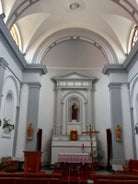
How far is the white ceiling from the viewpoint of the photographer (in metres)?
8.82

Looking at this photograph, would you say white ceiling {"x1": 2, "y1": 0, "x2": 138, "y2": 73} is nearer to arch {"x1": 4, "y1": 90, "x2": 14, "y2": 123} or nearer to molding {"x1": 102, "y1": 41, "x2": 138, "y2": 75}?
molding {"x1": 102, "y1": 41, "x2": 138, "y2": 75}

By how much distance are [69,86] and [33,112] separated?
3281mm

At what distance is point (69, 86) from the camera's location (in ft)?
41.2

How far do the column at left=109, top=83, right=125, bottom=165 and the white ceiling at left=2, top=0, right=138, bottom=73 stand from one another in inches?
67.9


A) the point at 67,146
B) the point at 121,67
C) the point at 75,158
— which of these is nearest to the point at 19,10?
the point at 121,67

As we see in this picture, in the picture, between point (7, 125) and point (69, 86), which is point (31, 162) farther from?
point (69, 86)

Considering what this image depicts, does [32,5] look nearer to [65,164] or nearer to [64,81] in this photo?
[64,81]

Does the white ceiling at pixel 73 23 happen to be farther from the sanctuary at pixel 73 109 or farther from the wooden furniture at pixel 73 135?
the wooden furniture at pixel 73 135

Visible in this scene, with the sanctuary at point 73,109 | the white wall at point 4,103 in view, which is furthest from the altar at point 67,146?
the white wall at point 4,103

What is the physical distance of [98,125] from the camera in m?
12.0

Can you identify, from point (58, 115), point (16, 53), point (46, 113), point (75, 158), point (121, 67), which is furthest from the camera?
point (46, 113)

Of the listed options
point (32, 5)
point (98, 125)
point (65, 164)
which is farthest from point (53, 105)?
point (32, 5)

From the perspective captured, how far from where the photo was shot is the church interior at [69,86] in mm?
8484

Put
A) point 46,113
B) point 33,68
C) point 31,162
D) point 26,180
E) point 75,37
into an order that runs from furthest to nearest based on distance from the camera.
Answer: point 46,113 < point 75,37 < point 33,68 < point 31,162 < point 26,180
